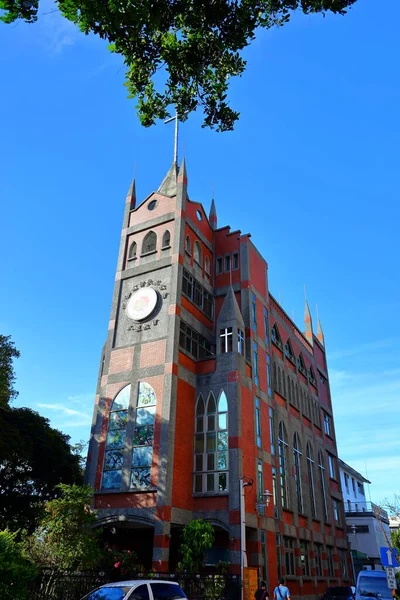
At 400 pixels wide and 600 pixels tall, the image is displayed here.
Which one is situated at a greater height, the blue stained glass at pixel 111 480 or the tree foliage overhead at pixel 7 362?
the tree foliage overhead at pixel 7 362

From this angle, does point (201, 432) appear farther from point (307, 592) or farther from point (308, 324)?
point (308, 324)

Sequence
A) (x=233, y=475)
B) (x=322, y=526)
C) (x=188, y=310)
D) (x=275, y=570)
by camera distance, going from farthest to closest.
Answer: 1. (x=322, y=526)
2. (x=188, y=310)
3. (x=275, y=570)
4. (x=233, y=475)

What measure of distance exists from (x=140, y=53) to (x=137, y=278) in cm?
2056

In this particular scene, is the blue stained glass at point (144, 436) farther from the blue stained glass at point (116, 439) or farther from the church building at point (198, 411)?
the blue stained glass at point (116, 439)

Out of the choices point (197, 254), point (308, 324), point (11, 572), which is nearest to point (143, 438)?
point (197, 254)

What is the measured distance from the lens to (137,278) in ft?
103

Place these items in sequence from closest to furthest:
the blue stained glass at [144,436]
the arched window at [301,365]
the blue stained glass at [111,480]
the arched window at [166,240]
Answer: the blue stained glass at [144,436] → the blue stained glass at [111,480] → the arched window at [166,240] → the arched window at [301,365]

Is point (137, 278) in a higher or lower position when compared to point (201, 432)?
higher

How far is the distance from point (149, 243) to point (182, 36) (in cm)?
2102

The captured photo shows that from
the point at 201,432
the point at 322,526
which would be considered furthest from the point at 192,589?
the point at 322,526

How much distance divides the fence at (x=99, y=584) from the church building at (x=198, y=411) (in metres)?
2.59

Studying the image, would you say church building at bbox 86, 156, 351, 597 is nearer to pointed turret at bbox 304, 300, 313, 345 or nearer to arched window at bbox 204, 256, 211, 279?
arched window at bbox 204, 256, 211, 279

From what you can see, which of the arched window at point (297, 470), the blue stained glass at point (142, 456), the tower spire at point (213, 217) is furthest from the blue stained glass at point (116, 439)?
the tower spire at point (213, 217)

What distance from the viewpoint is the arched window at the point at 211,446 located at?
2558cm
